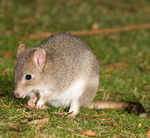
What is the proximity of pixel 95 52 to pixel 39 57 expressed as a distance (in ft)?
14.3

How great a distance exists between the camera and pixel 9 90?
18.0 ft

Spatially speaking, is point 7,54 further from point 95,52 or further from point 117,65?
point 117,65

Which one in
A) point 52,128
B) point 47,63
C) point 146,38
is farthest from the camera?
point 146,38

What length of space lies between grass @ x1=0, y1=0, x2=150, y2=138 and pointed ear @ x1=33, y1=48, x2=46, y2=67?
724 millimetres

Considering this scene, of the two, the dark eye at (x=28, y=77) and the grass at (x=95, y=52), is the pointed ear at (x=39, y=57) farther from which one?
the grass at (x=95, y=52)

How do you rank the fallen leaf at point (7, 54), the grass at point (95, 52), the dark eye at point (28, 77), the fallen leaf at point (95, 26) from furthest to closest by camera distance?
the fallen leaf at point (95, 26) < the fallen leaf at point (7, 54) < the dark eye at point (28, 77) < the grass at point (95, 52)

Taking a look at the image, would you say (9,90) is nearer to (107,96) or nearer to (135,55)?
(107,96)

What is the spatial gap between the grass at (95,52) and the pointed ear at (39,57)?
724 mm

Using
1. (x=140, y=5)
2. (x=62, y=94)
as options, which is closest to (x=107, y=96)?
(x=62, y=94)

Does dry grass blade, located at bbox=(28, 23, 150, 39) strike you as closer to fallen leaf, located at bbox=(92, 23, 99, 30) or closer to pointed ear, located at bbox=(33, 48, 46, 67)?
fallen leaf, located at bbox=(92, 23, 99, 30)

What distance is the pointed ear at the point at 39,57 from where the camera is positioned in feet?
15.3

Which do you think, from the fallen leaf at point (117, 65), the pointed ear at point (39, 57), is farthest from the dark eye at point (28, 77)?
the fallen leaf at point (117, 65)

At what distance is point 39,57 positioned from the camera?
4.73m

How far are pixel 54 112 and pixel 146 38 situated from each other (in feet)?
21.8
